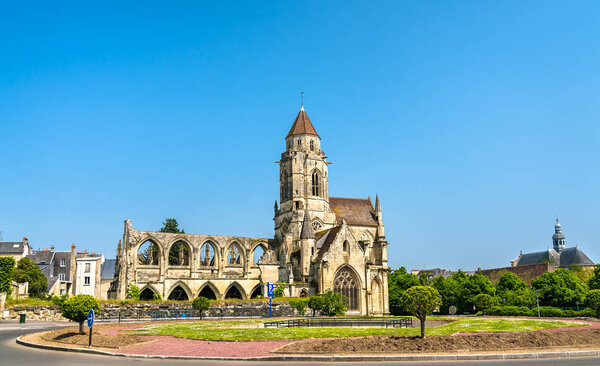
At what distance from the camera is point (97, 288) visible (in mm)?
78438

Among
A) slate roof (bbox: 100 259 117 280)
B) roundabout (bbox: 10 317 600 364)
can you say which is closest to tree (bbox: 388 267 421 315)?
slate roof (bbox: 100 259 117 280)

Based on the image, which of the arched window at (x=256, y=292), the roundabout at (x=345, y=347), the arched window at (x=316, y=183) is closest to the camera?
the roundabout at (x=345, y=347)

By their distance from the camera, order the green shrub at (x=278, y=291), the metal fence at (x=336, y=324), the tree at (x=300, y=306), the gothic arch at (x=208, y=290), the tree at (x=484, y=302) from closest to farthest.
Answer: the metal fence at (x=336, y=324) < the tree at (x=300, y=306) < the tree at (x=484, y=302) < the green shrub at (x=278, y=291) < the gothic arch at (x=208, y=290)

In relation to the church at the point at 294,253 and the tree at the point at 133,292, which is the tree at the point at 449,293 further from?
the tree at the point at 133,292

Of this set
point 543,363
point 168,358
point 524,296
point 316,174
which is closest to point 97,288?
point 316,174

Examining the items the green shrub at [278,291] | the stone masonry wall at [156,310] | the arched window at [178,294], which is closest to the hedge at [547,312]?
the stone masonry wall at [156,310]

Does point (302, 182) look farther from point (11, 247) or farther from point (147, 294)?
point (11, 247)

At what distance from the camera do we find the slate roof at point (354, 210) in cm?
6844

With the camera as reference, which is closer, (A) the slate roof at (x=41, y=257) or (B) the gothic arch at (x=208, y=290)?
(B) the gothic arch at (x=208, y=290)

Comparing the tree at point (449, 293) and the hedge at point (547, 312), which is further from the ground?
the tree at point (449, 293)

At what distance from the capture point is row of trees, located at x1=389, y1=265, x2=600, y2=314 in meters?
55.0

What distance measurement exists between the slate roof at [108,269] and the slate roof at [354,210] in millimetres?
35577

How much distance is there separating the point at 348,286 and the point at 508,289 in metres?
20.6

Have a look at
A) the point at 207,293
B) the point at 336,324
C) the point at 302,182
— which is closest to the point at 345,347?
the point at 336,324
